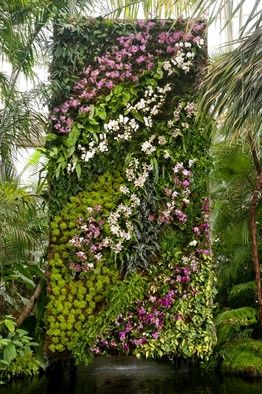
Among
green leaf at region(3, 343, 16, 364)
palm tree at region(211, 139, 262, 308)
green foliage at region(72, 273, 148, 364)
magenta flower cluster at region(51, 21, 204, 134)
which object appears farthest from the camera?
palm tree at region(211, 139, 262, 308)

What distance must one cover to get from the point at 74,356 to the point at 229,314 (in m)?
2.11

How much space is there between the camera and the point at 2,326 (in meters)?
6.41

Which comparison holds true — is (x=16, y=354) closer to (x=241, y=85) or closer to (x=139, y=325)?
(x=139, y=325)

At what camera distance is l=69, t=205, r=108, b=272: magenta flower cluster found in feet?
21.0

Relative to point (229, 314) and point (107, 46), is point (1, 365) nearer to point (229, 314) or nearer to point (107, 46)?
point (229, 314)

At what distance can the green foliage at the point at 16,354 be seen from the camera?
5.92 meters

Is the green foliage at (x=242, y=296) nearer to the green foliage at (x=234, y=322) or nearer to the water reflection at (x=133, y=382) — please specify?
the green foliage at (x=234, y=322)

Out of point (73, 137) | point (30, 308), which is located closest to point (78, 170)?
point (73, 137)

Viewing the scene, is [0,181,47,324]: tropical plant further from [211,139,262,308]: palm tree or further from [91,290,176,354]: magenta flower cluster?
[211,139,262,308]: palm tree

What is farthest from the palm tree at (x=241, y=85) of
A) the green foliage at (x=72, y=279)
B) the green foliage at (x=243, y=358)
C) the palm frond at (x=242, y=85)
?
the green foliage at (x=243, y=358)

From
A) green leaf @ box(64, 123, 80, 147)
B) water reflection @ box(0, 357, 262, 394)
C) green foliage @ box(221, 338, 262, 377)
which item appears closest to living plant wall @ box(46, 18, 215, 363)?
green leaf @ box(64, 123, 80, 147)

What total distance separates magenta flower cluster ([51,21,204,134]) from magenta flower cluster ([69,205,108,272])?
1.11 metres

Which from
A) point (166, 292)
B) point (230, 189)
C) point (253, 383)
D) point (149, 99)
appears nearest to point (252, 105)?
point (149, 99)

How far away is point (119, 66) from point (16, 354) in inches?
141
